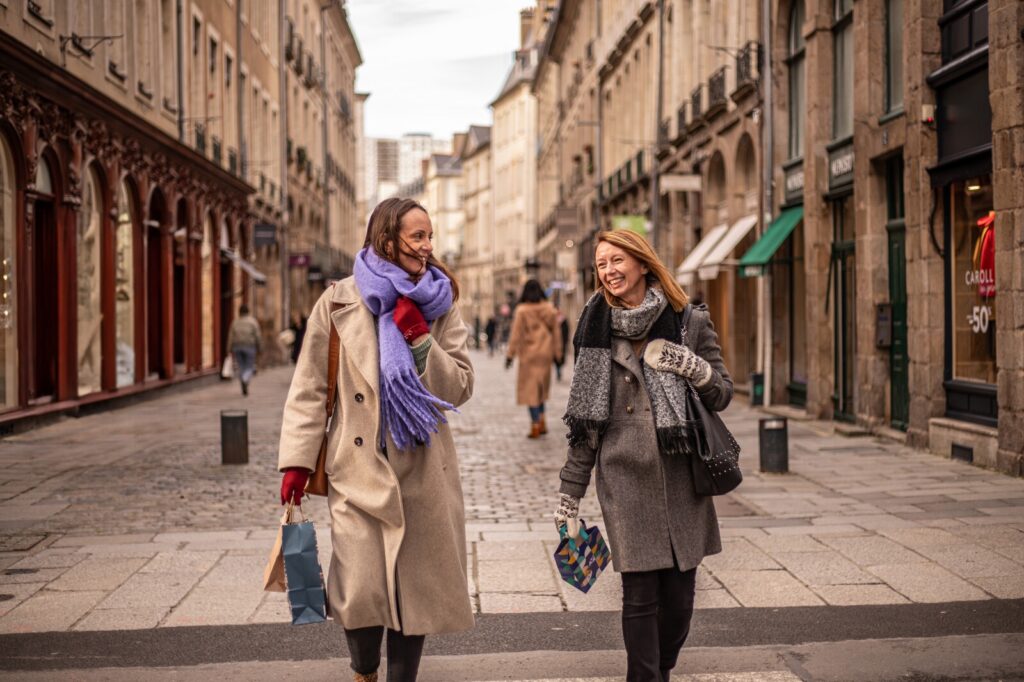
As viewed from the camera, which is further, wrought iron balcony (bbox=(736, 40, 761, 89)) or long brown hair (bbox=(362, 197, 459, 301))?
wrought iron balcony (bbox=(736, 40, 761, 89))

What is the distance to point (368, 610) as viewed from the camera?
14.6 ft

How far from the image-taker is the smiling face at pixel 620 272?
15.6 feet

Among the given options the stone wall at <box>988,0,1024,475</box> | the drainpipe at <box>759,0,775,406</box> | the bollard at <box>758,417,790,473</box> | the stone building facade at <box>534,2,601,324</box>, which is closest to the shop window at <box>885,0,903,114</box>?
the stone wall at <box>988,0,1024,475</box>

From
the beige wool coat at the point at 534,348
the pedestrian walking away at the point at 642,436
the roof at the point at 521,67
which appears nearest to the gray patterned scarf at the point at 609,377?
the pedestrian walking away at the point at 642,436

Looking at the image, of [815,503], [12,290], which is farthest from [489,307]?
[815,503]

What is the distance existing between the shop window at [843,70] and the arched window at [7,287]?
34.1ft

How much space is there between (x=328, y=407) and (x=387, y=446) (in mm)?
249

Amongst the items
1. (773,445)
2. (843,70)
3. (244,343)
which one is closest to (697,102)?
(843,70)

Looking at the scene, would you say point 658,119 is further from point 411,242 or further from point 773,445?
point 411,242

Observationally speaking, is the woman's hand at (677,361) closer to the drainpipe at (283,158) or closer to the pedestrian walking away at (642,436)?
the pedestrian walking away at (642,436)

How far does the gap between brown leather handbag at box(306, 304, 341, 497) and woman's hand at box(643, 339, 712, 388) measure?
108 centimetres

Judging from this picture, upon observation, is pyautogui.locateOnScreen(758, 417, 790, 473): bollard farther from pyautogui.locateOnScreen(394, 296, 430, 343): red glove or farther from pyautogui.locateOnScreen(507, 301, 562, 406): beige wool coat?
pyautogui.locateOnScreen(394, 296, 430, 343): red glove

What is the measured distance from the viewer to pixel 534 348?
52.6ft

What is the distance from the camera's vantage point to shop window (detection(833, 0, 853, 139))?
16969mm
